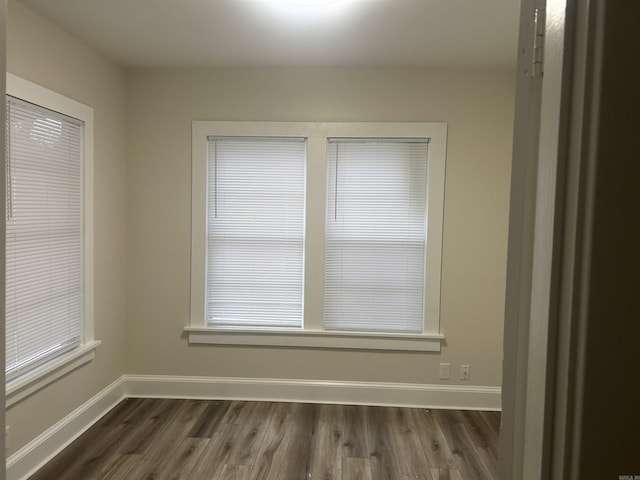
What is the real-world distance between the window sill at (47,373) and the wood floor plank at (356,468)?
1.79m

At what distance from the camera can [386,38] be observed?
2578mm

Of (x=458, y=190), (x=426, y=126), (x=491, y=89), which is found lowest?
(x=458, y=190)

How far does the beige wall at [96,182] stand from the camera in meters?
2.24

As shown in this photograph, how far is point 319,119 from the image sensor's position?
317cm

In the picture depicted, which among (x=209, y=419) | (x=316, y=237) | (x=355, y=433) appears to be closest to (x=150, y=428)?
(x=209, y=419)

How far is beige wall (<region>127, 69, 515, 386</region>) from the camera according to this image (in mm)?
3131

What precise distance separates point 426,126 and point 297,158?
102cm

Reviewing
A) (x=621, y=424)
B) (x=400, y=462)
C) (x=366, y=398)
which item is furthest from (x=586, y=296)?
(x=366, y=398)

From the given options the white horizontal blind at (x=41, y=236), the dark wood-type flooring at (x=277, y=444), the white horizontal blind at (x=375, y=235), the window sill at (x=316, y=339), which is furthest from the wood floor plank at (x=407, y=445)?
the white horizontal blind at (x=41, y=236)

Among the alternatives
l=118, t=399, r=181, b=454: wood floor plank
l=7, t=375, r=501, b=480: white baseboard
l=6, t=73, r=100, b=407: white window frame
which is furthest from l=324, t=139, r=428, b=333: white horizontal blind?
l=6, t=73, r=100, b=407: white window frame

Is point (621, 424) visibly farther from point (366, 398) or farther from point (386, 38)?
point (366, 398)

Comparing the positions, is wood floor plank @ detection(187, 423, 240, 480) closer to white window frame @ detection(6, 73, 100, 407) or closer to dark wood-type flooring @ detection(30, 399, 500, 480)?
dark wood-type flooring @ detection(30, 399, 500, 480)

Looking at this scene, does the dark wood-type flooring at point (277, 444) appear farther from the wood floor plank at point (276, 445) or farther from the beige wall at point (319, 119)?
the beige wall at point (319, 119)

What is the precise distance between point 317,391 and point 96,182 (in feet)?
7.47
